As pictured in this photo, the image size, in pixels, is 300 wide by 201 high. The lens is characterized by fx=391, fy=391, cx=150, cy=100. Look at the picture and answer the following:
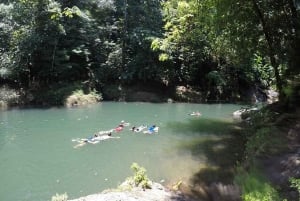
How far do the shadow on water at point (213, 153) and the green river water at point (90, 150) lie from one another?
56mm

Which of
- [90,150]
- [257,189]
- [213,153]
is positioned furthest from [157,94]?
[257,189]

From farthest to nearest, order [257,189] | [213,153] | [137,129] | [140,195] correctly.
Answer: [137,129] < [213,153] < [140,195] < [257,189]

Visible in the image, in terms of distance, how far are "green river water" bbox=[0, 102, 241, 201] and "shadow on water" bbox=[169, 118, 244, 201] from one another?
56 millimetres

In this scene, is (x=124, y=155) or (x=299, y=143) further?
(x=124, y=155)

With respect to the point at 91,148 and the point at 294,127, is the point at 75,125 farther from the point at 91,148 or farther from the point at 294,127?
the point at 294,127

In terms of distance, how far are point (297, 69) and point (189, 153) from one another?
4303 millimetres

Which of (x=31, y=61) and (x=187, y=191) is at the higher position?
(x=31, y=61)

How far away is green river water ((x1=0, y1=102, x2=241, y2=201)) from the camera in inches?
362

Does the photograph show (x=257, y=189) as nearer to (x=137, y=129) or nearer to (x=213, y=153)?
(x=213, y=153)

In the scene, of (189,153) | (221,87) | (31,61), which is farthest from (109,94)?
(189,153)

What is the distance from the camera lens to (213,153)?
35.7 ft

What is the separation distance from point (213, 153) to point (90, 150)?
3.85 metres

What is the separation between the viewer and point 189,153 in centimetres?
1109

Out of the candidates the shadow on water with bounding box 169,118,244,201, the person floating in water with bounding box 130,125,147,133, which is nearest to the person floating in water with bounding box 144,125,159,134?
the person floating in water with bounding box 130,125,147,133
